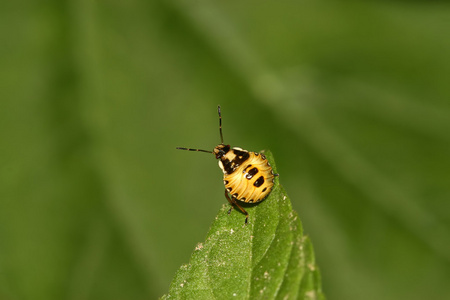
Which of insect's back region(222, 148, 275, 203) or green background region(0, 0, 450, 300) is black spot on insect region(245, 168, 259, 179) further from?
green background region(0, 0, 450, 300)

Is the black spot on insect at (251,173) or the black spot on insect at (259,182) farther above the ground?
the black spot on insect at (251,173)

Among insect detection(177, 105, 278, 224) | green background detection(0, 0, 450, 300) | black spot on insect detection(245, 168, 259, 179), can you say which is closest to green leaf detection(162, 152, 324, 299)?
insect detection(177, 105, 278, 224)

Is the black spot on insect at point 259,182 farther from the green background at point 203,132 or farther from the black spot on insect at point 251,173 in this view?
the green background at point 203,132

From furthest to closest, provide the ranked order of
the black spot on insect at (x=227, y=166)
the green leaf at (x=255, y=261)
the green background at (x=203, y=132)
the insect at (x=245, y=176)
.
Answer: the green background at (x=203, y=132) → the black spot on insect at (x=227, y=166) → the insect at (x=245, y=176) → the green leaf at (x=255, y=261)

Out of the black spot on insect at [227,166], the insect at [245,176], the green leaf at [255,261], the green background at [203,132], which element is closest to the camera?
the green leaf at [255,261]

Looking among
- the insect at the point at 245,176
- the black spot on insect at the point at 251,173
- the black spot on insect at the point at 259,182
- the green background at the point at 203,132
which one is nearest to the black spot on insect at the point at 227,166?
the insect at the point at 245,176

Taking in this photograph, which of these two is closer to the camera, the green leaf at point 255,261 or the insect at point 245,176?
the green leaf at point 255,261

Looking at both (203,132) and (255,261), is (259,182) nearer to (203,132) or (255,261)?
(255,261)
